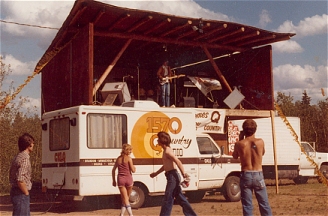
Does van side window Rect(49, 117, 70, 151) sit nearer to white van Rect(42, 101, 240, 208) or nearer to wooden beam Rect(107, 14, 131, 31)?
white van Rect(42, 101, 240, 208)

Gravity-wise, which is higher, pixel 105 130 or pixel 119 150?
pixel 105 130

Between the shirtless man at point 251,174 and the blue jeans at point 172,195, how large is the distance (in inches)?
76.4

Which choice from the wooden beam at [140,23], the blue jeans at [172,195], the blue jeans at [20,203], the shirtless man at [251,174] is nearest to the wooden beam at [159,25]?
the wooden beam at [140,23]

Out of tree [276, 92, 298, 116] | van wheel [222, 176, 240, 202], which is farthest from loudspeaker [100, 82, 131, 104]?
tree [276, 92, 298, 116]

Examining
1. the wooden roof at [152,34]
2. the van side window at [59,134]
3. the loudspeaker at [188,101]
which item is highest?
the wooden roof at [152,34]

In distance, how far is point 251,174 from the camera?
812 cm

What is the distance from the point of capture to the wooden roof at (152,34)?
55.4 feet

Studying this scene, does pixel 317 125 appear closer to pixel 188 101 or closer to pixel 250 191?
pixel 188 101

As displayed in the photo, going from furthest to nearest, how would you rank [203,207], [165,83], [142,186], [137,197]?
[165,83], [203,207], [142,186], [137,197]

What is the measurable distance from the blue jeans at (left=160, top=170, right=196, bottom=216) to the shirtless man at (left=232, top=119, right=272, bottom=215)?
6.37ft

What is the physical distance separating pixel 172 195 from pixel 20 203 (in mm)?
3186

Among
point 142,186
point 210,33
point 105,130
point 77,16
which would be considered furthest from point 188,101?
point 105,130

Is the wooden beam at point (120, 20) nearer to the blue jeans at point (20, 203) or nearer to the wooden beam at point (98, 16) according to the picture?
the wooden beam at point (98, 16)

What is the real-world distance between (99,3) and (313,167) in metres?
14.5
